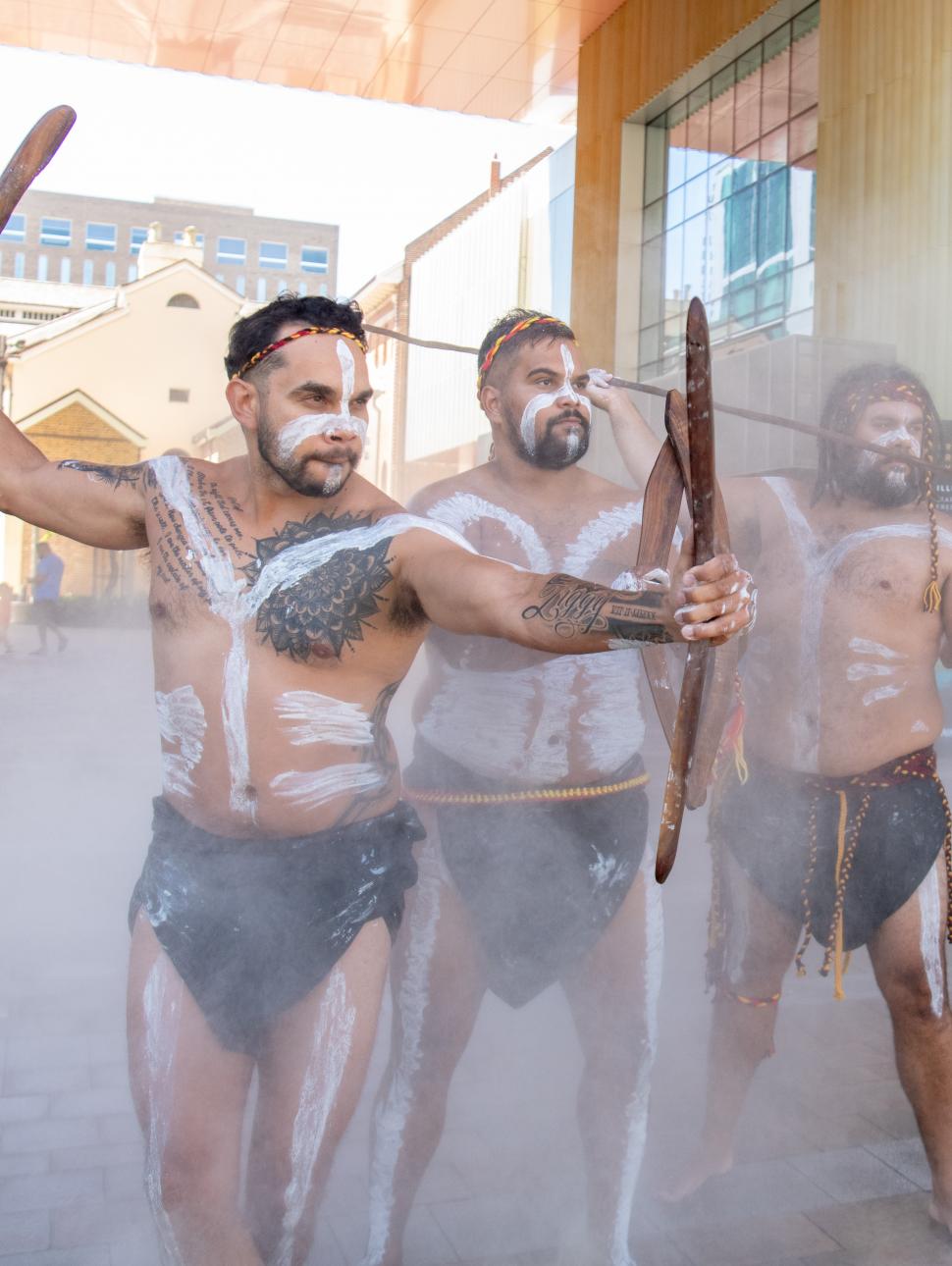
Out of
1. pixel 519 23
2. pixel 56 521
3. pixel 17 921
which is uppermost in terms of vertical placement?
pixel 519 23

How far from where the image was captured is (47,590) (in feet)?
9.57

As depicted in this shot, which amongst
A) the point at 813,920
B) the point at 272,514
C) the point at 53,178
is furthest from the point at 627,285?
the point at 272,514

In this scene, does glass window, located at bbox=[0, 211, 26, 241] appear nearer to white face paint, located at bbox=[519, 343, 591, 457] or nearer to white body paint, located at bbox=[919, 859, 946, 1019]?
white face paint, located at bbox=[519, 343, 591, 457]

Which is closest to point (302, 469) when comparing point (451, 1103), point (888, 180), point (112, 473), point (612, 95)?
point (112, 473)

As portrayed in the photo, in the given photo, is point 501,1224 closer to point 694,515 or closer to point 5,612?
point 694,515

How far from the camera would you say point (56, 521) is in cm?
186

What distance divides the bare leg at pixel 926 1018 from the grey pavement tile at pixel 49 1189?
156 cm

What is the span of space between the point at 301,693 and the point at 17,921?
2.13 m

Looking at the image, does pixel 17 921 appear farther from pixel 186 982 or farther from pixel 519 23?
pixel 519 23

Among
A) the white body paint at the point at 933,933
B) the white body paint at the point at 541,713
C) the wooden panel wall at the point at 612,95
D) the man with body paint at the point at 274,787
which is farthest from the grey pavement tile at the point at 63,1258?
the wooden panel wall at the point at 612,95

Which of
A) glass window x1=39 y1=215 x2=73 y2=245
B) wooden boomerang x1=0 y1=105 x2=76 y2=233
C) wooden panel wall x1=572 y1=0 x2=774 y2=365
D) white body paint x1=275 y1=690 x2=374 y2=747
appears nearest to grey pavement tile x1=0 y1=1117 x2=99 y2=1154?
white body paint x1=275 y1=690 x2=374 y2=747

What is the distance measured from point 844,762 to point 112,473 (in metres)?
1.48

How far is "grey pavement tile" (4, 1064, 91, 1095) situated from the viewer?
2.77 m

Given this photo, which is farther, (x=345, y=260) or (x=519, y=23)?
(x=519, y=23)
